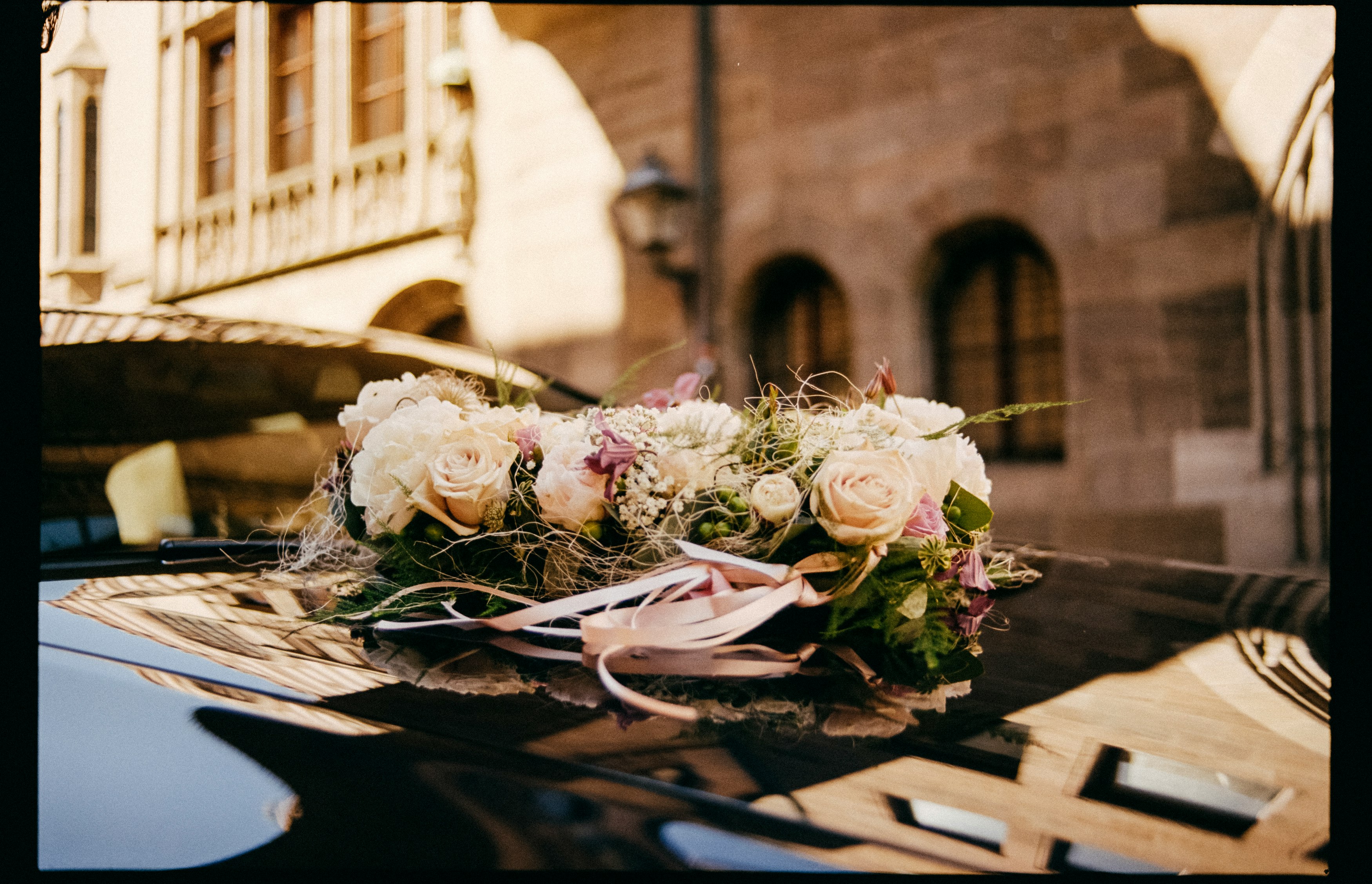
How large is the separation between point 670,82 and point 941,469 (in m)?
6.21

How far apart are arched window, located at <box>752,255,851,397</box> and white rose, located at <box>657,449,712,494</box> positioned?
4.96 meters

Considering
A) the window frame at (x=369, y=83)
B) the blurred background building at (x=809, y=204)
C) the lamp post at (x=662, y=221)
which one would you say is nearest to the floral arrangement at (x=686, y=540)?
Result: the blurred background building at (x=809, y=204)

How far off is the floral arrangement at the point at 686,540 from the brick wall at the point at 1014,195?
310 centimetres

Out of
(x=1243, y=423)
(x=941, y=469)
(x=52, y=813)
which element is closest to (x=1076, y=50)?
(x=1243, y=423)

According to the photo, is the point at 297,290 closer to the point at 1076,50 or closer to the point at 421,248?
the point at 421,248

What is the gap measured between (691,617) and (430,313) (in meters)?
8.14

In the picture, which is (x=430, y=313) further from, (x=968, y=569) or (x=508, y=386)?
(x=968, y=569)

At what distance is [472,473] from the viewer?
114 cm

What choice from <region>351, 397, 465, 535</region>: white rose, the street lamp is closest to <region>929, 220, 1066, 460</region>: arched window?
the street lamp

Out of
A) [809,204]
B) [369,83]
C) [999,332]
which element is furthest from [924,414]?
[369,83]

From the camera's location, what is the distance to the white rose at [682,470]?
1160mm

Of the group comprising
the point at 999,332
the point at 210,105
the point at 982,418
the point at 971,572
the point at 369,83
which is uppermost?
the point at 369,83

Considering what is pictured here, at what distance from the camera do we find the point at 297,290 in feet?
27.9

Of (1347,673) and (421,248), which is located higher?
(421,248)
